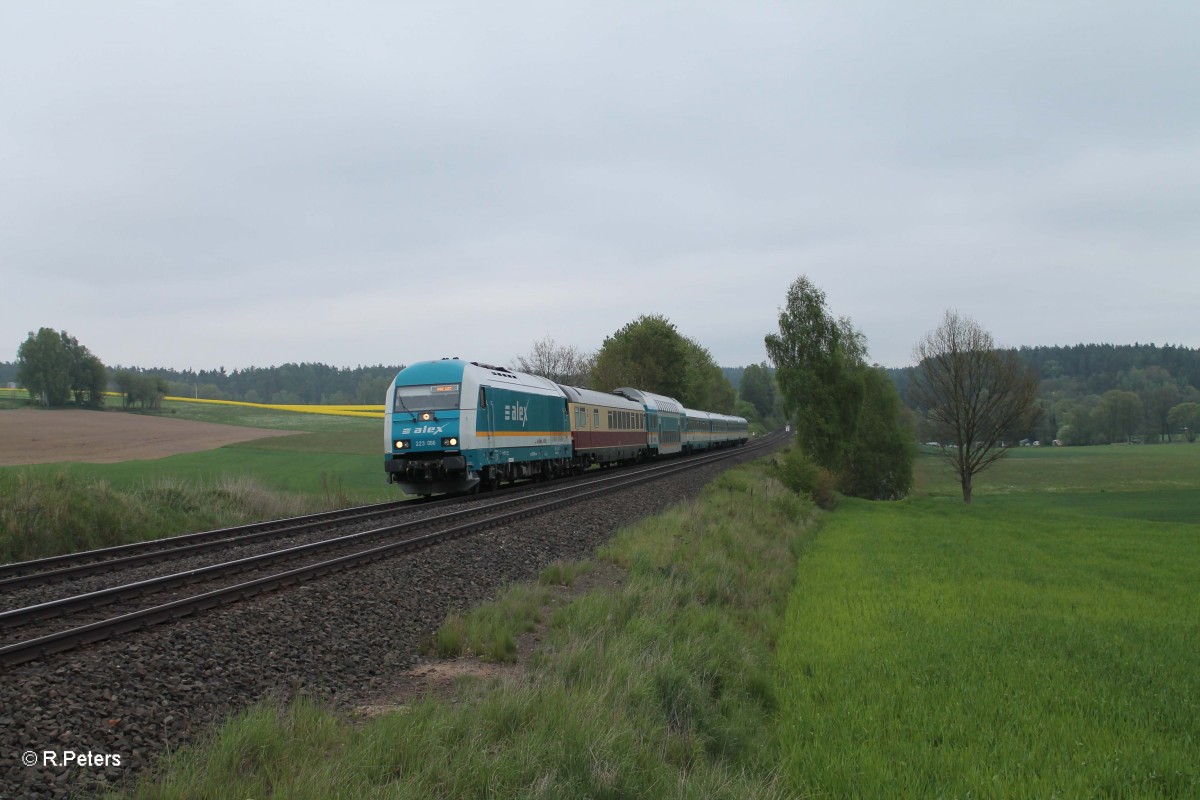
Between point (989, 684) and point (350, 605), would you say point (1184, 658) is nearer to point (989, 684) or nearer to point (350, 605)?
point (989, 684)

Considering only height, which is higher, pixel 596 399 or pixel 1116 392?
pixel 1116 392

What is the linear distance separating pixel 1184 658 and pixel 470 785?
318 inches

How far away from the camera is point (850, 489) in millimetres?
53188

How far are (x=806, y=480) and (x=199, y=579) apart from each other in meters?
28.4

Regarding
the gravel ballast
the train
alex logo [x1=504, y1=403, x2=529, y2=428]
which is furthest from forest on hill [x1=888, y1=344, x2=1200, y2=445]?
the gravel ballast

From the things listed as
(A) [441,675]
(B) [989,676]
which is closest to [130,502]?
(A) [441,675]

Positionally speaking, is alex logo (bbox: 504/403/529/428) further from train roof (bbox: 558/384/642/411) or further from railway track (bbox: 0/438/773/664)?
railway track (bbox: 0/438/773/664)

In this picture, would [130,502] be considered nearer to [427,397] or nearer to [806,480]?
[427,397]

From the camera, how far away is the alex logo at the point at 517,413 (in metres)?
22.5

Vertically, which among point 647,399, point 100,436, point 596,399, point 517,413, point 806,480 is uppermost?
point 647,399

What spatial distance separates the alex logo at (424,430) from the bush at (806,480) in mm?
17305

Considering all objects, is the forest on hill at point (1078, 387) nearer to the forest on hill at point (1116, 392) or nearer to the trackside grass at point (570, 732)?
the forest on hill at point (1116, 392)

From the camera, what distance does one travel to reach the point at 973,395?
45.6m

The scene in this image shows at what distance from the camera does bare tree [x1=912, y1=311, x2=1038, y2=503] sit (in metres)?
44.3
